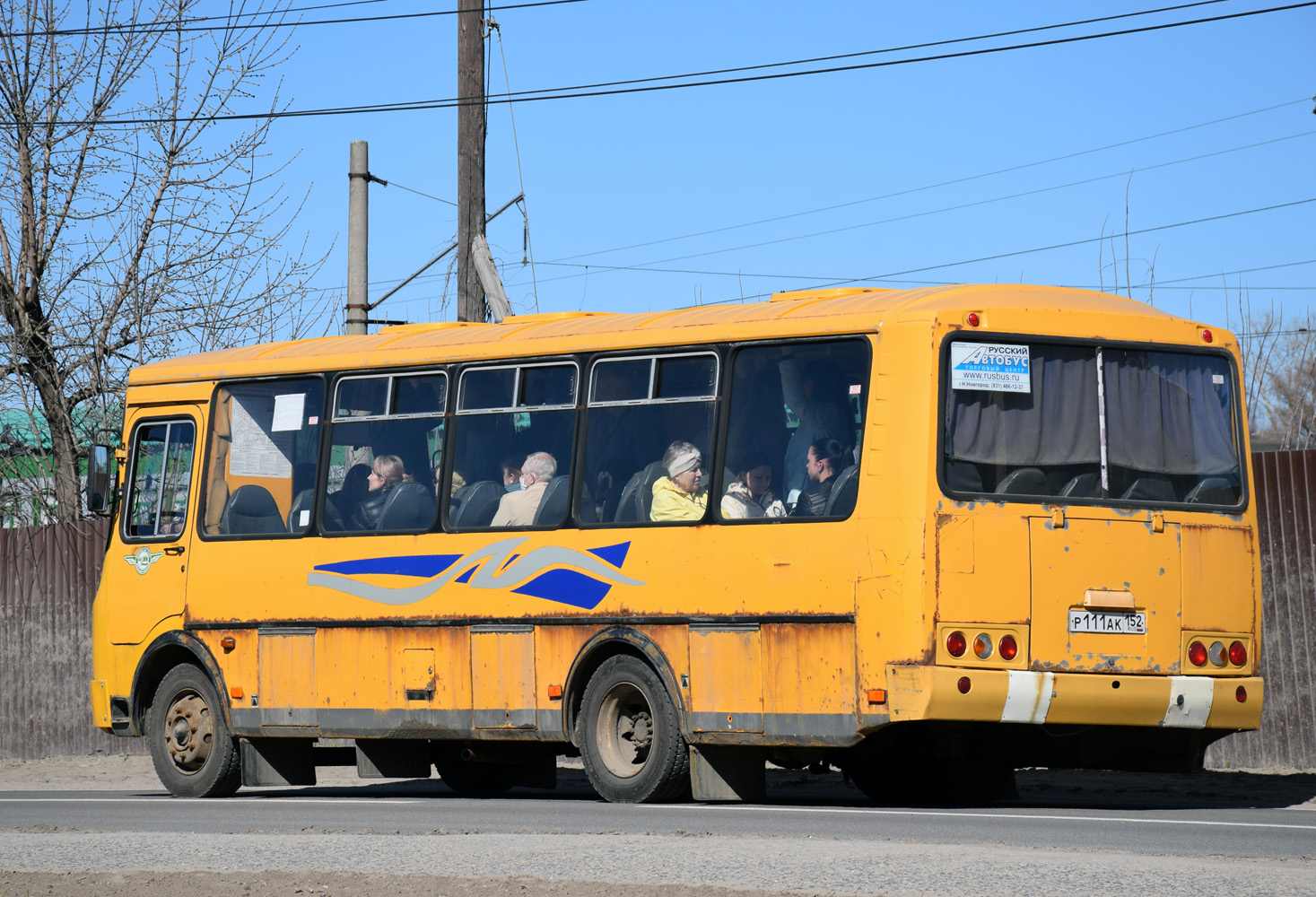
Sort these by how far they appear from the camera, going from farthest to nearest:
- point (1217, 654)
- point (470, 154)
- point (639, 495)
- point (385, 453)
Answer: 1. point (470, 154)
2. point (385, 453)
3. point (639, 495)
4. point (1217, 654)

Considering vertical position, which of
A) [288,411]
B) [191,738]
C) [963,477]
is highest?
[288,411]

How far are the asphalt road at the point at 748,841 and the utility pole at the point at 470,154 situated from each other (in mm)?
7793

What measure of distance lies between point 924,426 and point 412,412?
4.29 meters

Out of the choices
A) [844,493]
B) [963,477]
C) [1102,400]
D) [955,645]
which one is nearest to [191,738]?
[844,493]

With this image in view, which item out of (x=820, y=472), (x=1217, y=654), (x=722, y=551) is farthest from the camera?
(x=722, y=551)

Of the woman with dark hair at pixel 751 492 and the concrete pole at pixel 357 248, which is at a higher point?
the concrete pole at pixel 357 248

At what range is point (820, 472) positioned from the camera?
435 inches

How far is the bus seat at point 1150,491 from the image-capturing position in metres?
10.9

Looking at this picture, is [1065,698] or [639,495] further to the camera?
[639,495]

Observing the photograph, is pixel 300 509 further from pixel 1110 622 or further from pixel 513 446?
pixel 1110 622

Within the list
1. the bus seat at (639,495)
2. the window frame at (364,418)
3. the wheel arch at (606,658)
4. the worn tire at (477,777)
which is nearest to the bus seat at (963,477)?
the bus seat at (639,495)

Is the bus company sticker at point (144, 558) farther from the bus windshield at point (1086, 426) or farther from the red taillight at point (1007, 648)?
the red taillight at point (1007, 648)

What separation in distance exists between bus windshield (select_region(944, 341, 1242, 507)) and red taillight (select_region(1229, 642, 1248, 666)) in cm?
86

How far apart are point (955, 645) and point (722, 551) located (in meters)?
1.70
